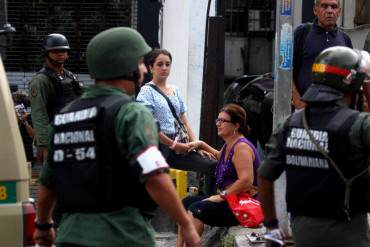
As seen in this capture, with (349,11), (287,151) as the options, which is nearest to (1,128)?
(287,151)

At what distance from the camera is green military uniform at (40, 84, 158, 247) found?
14.4 ft

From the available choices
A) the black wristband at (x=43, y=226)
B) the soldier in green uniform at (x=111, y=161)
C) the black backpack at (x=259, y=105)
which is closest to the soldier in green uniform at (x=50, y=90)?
the black backpack at (x=259, y=105)

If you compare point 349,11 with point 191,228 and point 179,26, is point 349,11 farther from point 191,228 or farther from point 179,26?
point 191,228

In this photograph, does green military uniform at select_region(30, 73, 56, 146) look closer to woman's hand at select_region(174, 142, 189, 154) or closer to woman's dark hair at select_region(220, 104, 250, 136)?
woman's hand at select_region(174, 142, 189, 154)

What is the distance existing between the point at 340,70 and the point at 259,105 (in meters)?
5.95

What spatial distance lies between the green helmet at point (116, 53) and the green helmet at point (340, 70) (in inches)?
36.5

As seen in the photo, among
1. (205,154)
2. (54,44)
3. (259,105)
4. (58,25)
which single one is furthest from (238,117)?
(58,25)

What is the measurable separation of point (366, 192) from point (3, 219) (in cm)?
190

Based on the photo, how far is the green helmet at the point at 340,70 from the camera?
4.85 meters

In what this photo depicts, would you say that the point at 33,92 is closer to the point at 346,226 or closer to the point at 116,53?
the point at 116,53

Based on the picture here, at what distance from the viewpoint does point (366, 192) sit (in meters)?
4.73

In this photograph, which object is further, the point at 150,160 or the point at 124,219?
the point at 124,219

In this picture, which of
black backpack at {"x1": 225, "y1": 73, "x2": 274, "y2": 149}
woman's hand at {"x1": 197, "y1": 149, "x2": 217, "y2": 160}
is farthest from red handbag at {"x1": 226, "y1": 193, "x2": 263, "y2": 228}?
black backpack at {"x1": 225, "y1": 73, "x2": 274, "y2": 149}

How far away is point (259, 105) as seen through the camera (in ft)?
35.5
